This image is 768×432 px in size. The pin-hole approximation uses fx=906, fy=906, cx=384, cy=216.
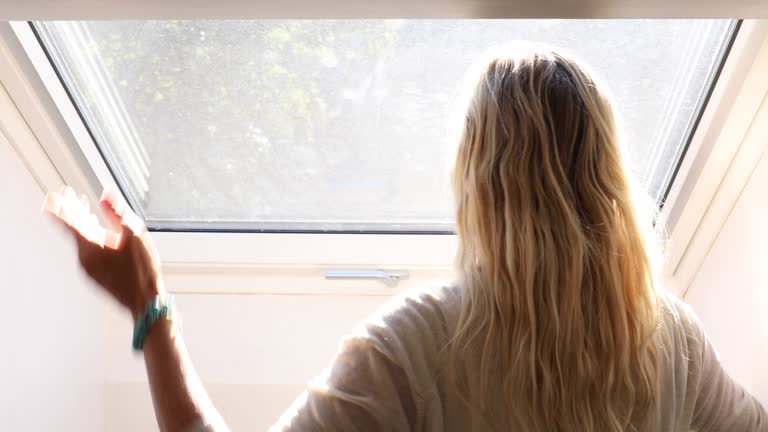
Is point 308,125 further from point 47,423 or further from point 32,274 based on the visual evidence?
point 47,423

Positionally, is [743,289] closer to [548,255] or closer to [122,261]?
[548,255]

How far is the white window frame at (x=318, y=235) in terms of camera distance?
1548 millimetres

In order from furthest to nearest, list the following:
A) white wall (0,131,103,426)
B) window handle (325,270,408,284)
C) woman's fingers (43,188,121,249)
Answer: window handle (325,270,408,284)
white wall (0,131,103,426)
woman's fingers (43,188,121,249)

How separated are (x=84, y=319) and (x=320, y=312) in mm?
510

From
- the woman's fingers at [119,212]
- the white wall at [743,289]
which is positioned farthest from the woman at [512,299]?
the white wall at [743,289]

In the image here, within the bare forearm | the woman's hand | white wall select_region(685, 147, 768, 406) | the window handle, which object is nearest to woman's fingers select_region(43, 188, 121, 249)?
the woman's hand

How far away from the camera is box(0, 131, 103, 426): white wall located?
1.70 metres

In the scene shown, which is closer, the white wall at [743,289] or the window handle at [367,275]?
the white wall at [743,289]

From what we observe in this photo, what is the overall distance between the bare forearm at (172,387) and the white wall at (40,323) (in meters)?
0.75

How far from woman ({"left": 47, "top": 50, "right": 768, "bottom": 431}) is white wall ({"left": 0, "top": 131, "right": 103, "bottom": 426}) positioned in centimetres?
70

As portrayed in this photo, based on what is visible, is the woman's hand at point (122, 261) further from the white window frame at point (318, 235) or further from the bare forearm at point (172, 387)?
the white window frame at point (318, 235)

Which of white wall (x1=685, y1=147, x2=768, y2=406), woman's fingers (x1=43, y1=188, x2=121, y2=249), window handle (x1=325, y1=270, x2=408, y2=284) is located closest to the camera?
woman's fingers (x1=43, y1=188, x2=121, y2=249)

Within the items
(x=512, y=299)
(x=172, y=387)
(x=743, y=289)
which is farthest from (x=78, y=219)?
(x=743, y=289)

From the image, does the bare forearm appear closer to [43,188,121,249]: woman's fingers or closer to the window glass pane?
[43,188,121,249]: woman's fingers
